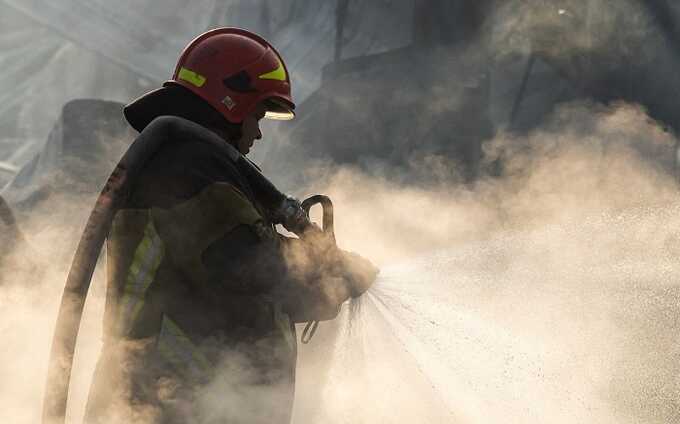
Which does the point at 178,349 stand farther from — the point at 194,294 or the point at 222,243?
the point at 222,243

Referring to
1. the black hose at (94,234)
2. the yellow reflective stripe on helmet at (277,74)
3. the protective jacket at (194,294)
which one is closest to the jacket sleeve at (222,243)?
the protective jacket at (194,294)

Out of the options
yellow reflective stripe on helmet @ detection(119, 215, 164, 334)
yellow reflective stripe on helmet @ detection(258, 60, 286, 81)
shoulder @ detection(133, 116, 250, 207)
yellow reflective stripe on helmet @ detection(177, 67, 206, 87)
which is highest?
yellow reflective stripe on helmet @ detection(258, 60, 286, 81)

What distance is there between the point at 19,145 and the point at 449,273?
91.8 feet

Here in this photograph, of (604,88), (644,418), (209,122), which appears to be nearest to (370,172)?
(604,88)

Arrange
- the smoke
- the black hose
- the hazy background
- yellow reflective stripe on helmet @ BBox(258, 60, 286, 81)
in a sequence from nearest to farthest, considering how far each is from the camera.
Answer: the black hose → yellow reflective stripe on helmet @ BBox(258, 60, 286, 81) → the smoke → the hazy background

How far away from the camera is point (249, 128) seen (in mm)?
2125

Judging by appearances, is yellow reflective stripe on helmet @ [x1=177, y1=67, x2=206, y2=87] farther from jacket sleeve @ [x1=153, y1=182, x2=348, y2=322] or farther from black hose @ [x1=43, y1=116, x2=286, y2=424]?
jacket sleeve @ [x1=153, y1=182, x2=348, y2=322]

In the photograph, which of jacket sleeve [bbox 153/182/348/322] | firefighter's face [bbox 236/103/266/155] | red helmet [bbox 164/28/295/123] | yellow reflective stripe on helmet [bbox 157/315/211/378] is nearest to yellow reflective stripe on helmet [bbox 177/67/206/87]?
red helmet [bbox 164/28/295/123]

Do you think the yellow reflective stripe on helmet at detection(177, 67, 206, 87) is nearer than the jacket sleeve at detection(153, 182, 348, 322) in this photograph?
No

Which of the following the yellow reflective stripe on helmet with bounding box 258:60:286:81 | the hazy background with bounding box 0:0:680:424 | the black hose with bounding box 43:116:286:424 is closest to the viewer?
the black hose with bounding box 43:116:286:424

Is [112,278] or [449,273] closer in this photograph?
[112,278]

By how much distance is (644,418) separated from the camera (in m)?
4.24

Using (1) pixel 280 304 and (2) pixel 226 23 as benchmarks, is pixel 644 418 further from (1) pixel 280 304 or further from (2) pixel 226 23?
(2) pixel 226 23

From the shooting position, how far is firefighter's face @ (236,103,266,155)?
2.11 m
